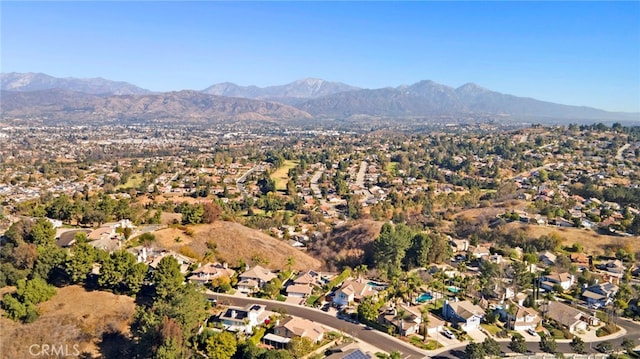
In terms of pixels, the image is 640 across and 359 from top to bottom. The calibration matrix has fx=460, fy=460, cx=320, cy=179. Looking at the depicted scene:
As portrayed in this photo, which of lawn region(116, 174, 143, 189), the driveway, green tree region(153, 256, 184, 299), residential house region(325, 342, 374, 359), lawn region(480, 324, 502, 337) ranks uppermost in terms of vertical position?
green tree region(153, 256, 184, 299)

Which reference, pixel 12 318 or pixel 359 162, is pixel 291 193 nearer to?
pixel 359 162

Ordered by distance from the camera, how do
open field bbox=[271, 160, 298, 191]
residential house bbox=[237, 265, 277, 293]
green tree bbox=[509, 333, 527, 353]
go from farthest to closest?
open field bbox=[271, 160, 298, 191] → residential house bbox=[237, 265, 277, 293] → green tree bbox=[509, 333, 527, 353]

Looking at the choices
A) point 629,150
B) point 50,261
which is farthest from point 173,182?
point 629,150

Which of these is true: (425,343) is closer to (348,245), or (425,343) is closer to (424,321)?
(424,321)

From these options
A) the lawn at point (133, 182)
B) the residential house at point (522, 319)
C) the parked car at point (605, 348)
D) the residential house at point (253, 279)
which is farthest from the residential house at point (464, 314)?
the lawn at point (133, 182)

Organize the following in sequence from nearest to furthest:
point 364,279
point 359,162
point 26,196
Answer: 1. point 364,279
2. point 26,196
3. point 359,162

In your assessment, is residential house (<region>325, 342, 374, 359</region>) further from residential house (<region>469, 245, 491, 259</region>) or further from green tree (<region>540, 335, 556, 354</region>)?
residential house (<region>469, 245, 491, 259</region>)

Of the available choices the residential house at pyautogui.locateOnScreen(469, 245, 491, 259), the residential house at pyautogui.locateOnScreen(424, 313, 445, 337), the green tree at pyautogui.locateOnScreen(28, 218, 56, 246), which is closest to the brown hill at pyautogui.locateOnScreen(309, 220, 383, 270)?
the residential house at pyautogui.locateOnScreen(469, 245, 491, 259)

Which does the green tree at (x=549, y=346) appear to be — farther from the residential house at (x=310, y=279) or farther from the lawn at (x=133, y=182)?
the lawn at (x=133, y=182)
